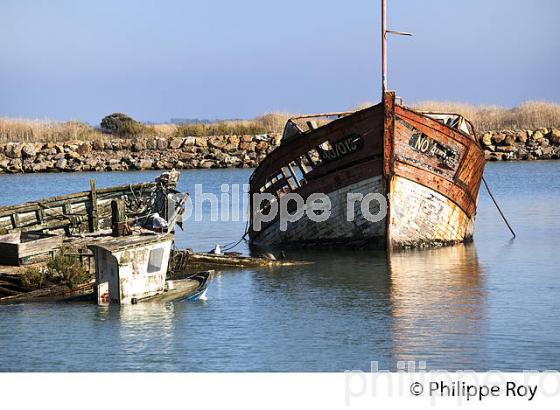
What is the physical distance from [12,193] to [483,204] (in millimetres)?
19237

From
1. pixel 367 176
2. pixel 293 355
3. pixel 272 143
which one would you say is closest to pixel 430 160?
pixel 367 176

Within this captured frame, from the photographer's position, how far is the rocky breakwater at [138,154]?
59.2m

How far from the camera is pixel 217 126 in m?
69.9

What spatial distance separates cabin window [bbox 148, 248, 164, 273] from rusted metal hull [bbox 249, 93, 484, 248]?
6.73 m

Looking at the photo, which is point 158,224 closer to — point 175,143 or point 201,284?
point 201,284

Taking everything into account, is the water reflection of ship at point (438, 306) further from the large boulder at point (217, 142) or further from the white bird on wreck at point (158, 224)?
the large boulder at point (217, 142)

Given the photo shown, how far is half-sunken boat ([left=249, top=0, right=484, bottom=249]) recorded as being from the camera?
2420 cm

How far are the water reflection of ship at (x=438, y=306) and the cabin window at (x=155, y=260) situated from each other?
13.0 ft

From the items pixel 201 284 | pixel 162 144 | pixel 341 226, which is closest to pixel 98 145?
pixel 162 144

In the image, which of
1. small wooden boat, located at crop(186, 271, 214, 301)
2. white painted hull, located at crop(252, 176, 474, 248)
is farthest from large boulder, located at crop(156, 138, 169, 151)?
small wooden boat, located at crop(186, 271, 214, 301)
